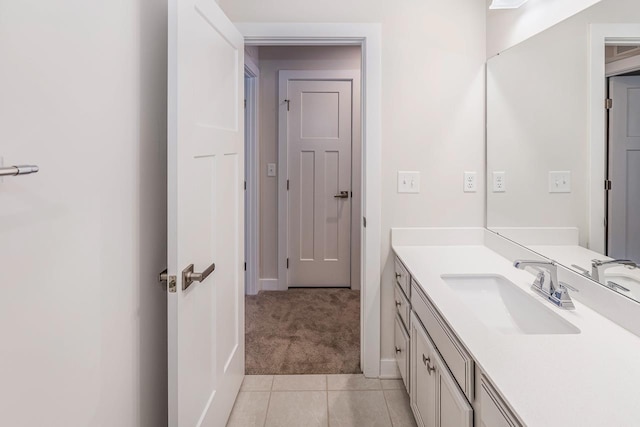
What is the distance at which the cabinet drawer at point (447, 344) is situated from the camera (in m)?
1.12

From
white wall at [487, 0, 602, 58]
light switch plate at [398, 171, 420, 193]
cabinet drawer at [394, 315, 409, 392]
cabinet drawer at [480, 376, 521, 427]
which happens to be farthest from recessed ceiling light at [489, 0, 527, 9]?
cabinet drawer at [480, 376, 521, 427]

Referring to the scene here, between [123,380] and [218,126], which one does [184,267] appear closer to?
[123,380]

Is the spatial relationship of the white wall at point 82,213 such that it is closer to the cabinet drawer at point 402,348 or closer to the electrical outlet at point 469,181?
the cabinet drawer at point 402,348

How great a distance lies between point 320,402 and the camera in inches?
82.9

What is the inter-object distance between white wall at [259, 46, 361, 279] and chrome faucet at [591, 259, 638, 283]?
285cm

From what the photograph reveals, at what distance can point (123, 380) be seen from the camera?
123 centimetres

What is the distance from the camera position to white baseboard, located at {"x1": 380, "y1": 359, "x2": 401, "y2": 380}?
7.63 ft

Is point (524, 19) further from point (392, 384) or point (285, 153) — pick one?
Result: point (285, 153)

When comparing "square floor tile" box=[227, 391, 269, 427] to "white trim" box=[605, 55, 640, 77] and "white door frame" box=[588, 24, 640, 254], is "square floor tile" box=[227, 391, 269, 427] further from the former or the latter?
"white trim" box=[605, 55, 640, 77]

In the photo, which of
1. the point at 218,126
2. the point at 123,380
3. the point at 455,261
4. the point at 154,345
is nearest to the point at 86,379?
the point at 123,380

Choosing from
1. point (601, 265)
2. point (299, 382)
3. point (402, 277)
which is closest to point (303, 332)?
point (299, 382)

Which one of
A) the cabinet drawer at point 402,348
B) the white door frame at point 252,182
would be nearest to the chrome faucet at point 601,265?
the cabinet drawer at point 402,348

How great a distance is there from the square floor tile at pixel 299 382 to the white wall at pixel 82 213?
2.94ft

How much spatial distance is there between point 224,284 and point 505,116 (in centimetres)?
163
